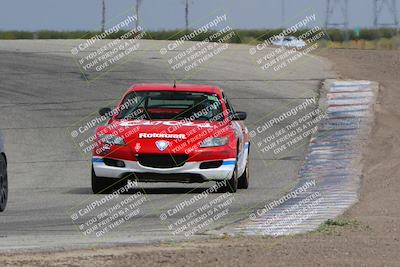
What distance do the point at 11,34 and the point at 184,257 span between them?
6719cm

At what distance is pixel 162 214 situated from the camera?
14266mm

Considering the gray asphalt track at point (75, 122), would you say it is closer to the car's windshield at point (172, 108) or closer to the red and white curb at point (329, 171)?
the red and white curb at point (329, 171)

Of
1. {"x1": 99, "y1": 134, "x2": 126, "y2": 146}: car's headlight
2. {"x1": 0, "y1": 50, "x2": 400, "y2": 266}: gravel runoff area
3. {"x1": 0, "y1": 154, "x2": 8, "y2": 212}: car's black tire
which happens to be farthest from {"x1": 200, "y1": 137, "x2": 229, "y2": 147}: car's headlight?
{"x1": 0, "y1": 154, "x2": 8, "y2": 212}: car's black tire

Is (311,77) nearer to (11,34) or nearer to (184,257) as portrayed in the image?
(184,257)

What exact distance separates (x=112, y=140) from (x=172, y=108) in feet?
4.35

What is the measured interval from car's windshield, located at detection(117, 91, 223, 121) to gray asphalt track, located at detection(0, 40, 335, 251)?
3.52 ft

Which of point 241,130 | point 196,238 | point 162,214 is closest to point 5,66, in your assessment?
point 241,130

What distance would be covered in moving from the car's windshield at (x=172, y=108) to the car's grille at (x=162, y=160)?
3.03ft

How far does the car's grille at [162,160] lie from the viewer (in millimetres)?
16688

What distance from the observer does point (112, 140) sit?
16812 mm

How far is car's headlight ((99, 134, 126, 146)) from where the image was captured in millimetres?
16750

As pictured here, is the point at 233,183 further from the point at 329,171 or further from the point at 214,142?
the point at 329,171

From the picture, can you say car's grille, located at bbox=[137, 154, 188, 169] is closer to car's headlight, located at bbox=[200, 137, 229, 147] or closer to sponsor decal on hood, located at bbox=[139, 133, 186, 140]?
sponsor decal on hood, located at bbox=[139, 133, 186, 140]

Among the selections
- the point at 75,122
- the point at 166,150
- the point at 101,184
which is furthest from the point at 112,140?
the point at 75,122
